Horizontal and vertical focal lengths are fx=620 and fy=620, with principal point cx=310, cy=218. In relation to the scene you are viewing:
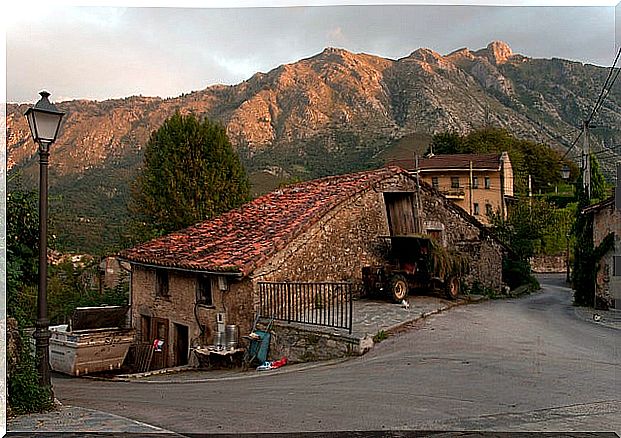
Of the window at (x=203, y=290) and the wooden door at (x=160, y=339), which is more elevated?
the window at (x=203, y=290)

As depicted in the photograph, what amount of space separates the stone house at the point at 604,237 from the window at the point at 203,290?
836 centimetres

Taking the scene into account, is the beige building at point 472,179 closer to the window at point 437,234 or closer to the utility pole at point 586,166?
the utility pole at point 586,166

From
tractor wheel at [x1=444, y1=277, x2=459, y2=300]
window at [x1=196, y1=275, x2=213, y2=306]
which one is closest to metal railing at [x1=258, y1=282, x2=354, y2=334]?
window at [x1=196, y1=275, x2=213, y2=306]

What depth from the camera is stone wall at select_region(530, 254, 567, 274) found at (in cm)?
3244

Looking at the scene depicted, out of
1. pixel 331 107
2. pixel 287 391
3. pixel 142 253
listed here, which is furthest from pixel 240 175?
pixel 287 391

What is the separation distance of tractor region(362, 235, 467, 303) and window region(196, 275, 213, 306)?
3316 millimetres

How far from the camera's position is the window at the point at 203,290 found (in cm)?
1195

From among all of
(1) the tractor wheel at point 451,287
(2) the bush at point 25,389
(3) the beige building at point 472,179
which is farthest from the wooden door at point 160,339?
(3) the beige building at point 472,179

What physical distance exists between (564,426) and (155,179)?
913 inches

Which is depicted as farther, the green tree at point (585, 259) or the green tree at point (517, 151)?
the green tree at point (517, 151)

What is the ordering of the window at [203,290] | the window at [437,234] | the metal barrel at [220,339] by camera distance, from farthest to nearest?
1. the window at [437,234]
2. the window at [203,290]
3. the metal barrel at [220,339]

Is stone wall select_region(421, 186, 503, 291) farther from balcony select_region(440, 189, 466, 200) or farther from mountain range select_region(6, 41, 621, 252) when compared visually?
balcony select_region(440, 189, 466, 200)

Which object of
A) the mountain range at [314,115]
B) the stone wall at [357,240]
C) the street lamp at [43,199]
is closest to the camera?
the street lamp at [43,199]

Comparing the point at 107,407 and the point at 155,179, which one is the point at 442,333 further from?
the point at 155,179
